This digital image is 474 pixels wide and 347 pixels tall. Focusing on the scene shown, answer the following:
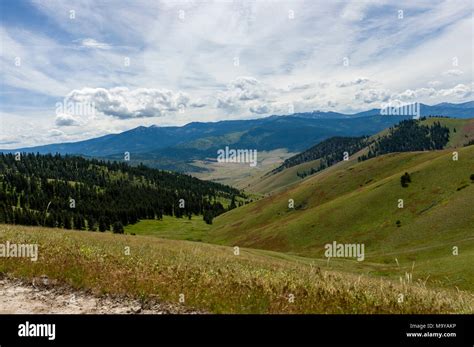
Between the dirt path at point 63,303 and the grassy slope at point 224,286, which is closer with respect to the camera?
the grassy slope at point 224,286

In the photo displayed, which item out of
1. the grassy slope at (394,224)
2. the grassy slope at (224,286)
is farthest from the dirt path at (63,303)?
the grassy slope at (394,224)

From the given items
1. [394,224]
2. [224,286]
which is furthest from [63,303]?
[394,224]

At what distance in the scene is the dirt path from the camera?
11070 mm

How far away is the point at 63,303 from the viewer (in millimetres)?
11766

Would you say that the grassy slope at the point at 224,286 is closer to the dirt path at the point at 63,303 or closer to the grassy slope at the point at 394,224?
the dirt path at the point at 63,303

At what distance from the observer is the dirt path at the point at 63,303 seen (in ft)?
36.3

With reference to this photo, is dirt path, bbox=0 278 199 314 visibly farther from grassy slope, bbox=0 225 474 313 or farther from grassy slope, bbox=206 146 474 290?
grassy slope, bbox=206 146 474 290

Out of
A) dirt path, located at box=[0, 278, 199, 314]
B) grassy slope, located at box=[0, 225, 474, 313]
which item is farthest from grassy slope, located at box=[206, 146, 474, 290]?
dirt path, located at box=[0, 278, 199, 314]

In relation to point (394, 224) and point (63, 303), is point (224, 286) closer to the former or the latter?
point (63, 303)
